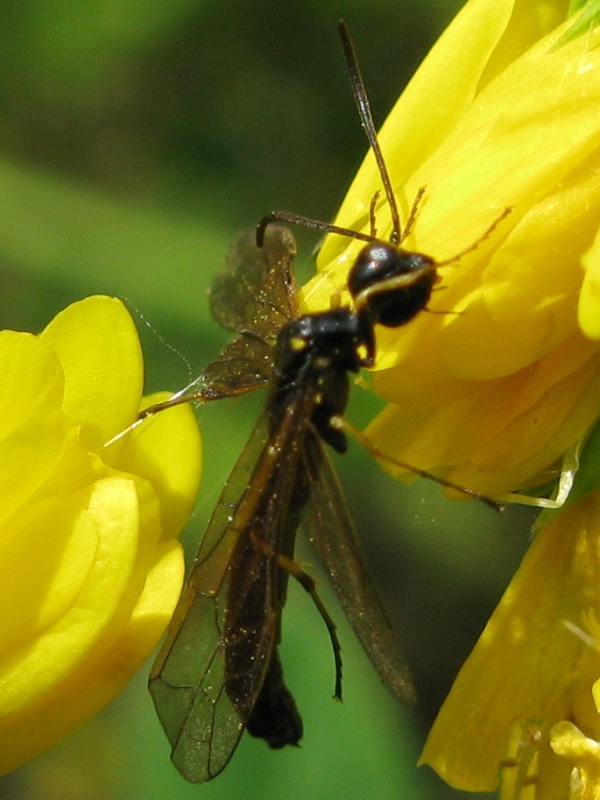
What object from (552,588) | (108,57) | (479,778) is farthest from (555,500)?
(108,57)

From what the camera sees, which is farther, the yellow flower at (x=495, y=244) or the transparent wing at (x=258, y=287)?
the transparent wing at (x=258, y=287)

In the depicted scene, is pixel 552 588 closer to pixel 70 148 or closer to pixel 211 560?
pixel 211 560

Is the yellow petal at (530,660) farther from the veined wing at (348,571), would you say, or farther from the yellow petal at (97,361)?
the yellow petal at (97,361)

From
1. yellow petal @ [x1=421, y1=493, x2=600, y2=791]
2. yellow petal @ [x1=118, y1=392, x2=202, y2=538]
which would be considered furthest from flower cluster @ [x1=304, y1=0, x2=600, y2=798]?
yellow petal @ [x1=118, y1=392, x2=202, y2=538]

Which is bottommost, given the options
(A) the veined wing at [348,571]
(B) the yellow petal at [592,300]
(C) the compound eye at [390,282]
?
(A) the veined wing at [348,571]

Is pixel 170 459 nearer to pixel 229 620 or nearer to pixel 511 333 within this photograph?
pixel 229 620

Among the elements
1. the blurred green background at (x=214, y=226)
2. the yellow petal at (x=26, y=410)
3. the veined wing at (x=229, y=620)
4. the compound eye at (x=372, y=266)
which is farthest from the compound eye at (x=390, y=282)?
the blurred green background at (x=214, y=226)

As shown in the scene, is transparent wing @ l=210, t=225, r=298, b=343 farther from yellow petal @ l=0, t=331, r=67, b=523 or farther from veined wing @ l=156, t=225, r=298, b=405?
yellow petal @ l=0, t=331, r=67, b=523

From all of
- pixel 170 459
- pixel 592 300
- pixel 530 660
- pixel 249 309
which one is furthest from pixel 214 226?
pixel 592 300
